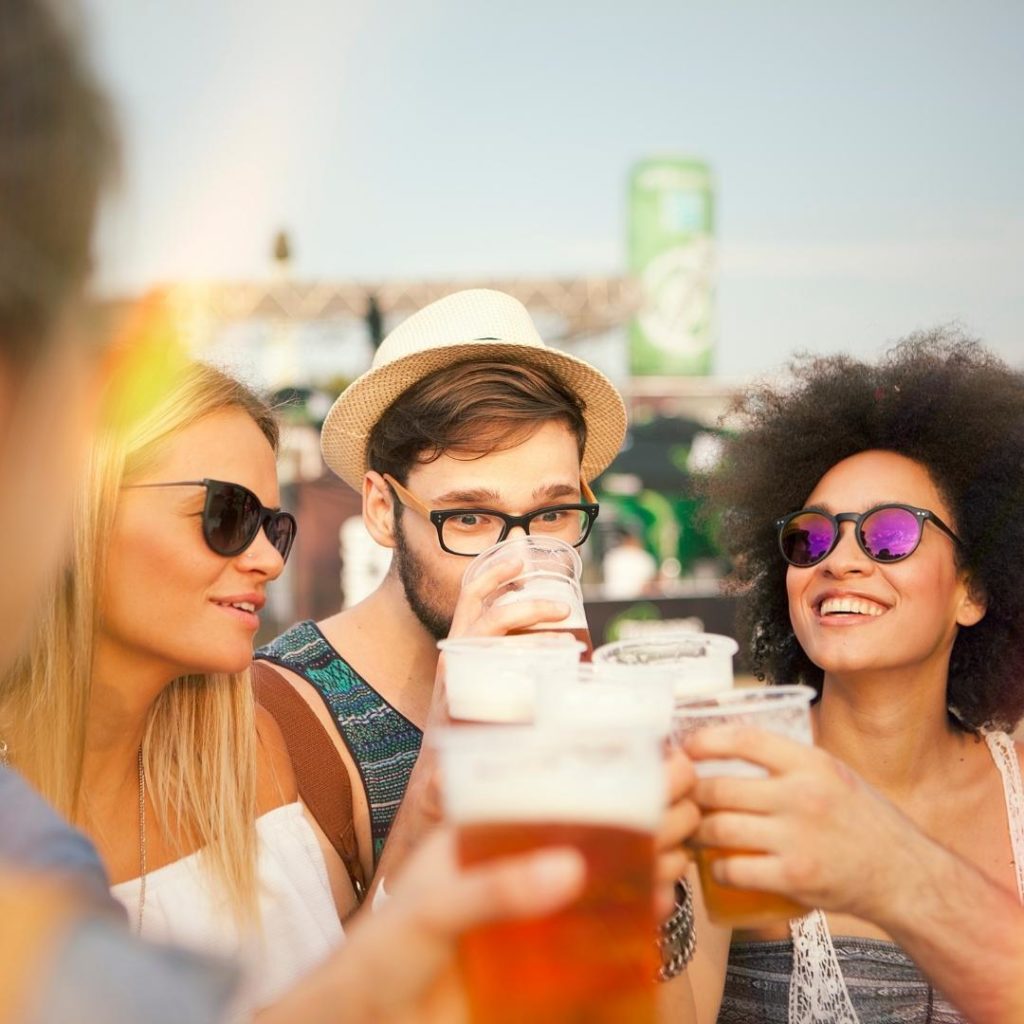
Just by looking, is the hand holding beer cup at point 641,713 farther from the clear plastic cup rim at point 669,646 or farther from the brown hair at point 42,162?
the brown hair at point 42,162

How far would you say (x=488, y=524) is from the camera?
2.93 metres

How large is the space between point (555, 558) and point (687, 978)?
2.96 feet

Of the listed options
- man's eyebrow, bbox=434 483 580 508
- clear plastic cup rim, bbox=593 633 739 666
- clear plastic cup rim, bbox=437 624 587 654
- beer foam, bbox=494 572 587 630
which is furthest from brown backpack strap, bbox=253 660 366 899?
clear plastic cup rim, bbox=593 633 739 666

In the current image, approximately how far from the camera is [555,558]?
2.32 meters

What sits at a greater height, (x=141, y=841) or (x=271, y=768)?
(x=271, y=768)

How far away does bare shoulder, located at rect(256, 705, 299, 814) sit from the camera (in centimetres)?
247

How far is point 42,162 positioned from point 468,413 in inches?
92.7

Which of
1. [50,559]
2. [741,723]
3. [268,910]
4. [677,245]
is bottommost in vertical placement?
[268,910]

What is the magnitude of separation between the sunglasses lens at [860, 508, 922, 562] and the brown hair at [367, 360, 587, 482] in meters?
0.95

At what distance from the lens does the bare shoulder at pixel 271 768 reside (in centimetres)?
247

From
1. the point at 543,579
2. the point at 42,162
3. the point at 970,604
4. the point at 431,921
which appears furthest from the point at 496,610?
the point at 970,604

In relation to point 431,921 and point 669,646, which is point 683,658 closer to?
point 669,646

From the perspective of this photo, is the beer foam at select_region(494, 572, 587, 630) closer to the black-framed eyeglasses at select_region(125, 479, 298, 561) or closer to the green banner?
the black-framed eyeglasses at select_region(125, 479, 298, 561)

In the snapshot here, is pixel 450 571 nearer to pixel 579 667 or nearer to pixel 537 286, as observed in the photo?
pixel 579 667
